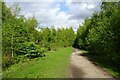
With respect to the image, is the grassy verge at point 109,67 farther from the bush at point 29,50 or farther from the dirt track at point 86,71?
the bush at point 29,50

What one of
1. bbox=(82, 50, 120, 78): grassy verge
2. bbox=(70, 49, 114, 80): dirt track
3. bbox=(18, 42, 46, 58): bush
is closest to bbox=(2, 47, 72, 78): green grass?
bbox=(70, 49, 114, 80): dirt track

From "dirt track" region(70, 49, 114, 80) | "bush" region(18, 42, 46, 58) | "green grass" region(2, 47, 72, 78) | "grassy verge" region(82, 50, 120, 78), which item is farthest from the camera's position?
"bush" region(18, 42, 46, 58)

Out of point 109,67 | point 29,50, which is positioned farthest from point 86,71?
point 29,50

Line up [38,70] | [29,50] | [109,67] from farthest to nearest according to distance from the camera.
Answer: [29,50], [109,67], [38,70]

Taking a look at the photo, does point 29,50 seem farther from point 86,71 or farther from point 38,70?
point 86,71

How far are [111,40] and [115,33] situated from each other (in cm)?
132

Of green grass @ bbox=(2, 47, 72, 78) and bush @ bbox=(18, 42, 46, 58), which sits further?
bush @ bbox=(18, 42, 46, 58)

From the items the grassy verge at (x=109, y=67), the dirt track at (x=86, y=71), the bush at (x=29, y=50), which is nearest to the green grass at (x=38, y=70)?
the dirt track at (x=86, y=71)

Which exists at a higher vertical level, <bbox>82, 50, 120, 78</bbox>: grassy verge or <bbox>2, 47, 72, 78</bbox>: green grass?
<bbox>2, 47, 72, 78</bbox>: green grass

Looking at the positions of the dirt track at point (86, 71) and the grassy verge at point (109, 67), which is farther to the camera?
the grassy verge at point (109, 67)

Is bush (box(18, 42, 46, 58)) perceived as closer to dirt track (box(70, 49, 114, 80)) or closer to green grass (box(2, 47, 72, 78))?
green grass (box(2, 47, 72, 78))

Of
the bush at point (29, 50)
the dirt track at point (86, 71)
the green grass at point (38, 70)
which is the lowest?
the dirt track at point (86, 71)

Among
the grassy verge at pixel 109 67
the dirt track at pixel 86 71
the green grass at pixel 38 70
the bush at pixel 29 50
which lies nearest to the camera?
the green grass at pixel 38 70

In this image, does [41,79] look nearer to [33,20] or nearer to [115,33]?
[115,33]
